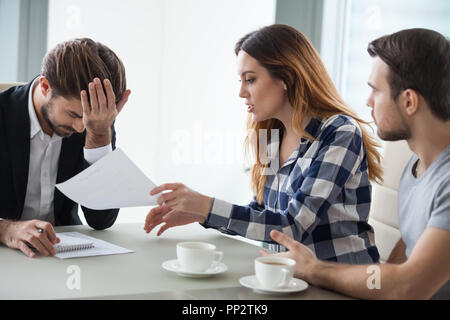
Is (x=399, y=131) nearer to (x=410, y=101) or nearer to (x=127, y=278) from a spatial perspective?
(x=410, y=101)

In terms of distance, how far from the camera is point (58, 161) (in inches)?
64.5

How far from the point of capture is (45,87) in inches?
61.2

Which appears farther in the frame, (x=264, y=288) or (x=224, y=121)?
(x=224, y=121)

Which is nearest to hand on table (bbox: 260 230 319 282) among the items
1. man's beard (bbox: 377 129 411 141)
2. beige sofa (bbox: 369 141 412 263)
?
man's beard (bbox: 377 129 411 141)

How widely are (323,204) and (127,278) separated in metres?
0.57

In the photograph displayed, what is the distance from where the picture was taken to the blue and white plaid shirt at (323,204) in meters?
1.41

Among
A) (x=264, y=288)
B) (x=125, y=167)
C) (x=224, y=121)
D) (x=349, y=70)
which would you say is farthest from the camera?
(x=224, y=121)

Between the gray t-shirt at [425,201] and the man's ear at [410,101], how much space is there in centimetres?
11

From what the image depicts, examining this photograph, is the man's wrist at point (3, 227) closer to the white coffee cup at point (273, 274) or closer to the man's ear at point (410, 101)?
the white coffee cup at point (273, 274)

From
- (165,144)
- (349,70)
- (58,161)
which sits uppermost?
(349,70)

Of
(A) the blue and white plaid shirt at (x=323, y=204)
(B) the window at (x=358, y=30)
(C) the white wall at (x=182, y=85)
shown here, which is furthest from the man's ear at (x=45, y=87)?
(B) the window at (x=358, y=30)
